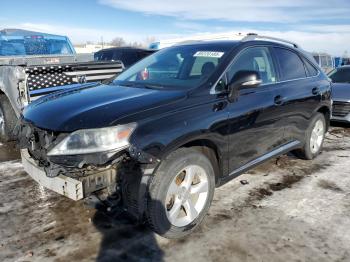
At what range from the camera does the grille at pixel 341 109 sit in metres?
7.84

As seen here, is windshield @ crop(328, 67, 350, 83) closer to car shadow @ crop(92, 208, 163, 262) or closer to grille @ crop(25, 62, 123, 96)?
grille @ crop(25, 62, 123, 96)

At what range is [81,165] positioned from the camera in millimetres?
2740

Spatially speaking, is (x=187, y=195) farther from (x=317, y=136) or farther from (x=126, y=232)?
(x=317, y=136)

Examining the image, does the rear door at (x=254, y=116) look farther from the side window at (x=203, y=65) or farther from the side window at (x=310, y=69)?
the side window at (x=310, y=69)

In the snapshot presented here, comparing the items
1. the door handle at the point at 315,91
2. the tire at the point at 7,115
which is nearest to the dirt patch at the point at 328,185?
the door handle at the point at 315,91

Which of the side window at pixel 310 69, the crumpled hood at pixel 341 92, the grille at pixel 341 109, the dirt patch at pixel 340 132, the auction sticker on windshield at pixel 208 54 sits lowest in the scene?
the dirt patch at pixel 340 132

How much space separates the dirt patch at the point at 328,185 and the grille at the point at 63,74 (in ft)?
12.7

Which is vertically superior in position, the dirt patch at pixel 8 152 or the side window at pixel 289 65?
the side window at pixel 289 65

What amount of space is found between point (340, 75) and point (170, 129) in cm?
781

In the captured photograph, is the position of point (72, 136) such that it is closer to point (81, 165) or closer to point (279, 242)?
point (81, 165)

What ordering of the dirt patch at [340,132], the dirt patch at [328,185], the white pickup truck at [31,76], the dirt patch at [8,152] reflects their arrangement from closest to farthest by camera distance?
the dirt patch at [328,185] < the white pickup truck at [31,76] < the dirt patch at [8,152] < the dirt patch at [340,132]

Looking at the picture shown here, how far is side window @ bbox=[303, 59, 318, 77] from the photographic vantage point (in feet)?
16.7

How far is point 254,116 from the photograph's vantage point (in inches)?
151

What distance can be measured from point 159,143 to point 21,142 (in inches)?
60.0
